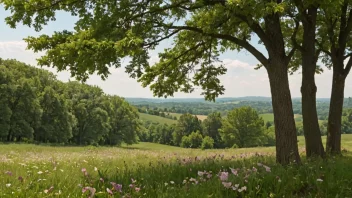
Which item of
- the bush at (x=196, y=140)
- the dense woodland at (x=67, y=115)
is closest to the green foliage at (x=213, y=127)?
the bush at (x=196, y=140)

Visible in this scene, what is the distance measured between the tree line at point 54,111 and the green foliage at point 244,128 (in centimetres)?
2275

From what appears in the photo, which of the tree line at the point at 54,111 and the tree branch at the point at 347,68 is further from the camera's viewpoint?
the tree line at the point at 54,111

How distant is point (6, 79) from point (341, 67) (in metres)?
50.9

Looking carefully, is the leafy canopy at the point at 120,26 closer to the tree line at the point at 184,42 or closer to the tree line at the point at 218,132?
the tree line at the point at 184,42

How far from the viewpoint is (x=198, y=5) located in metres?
9.70

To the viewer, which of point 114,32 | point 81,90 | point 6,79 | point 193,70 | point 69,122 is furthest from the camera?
point 81,90

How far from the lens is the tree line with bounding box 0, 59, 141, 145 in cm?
5288

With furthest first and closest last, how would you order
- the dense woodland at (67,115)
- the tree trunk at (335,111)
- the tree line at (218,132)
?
1. the tree line at (218,132)
2. the dense woodland at (67,115)
3. the tree trunk at (335,111)

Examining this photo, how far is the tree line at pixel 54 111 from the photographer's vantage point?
52875 mm

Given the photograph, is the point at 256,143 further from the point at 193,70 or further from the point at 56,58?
the point at 56,58

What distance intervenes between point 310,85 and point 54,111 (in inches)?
2184

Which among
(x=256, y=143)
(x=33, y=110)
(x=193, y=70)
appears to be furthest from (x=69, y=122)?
(x=193, y=70)

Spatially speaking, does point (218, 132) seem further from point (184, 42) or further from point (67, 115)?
point (184, 42)

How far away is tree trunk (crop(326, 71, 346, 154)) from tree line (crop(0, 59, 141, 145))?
3603cm
